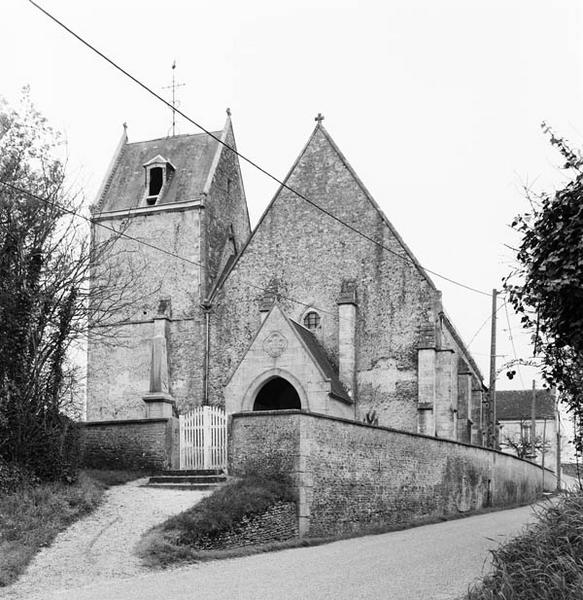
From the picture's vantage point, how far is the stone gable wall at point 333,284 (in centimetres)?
2986

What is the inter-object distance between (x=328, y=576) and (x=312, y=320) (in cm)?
1826

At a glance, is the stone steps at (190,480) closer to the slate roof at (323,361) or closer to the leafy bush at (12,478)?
the leafy bush at (12,478)

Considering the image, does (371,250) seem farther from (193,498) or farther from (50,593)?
(50,593)

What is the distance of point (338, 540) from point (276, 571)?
5.24m

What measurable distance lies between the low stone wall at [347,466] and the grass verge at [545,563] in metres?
8.19

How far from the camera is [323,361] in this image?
28.9 metres

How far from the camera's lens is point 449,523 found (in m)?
23.0

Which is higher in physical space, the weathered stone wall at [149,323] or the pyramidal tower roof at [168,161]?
the pyramidal tower roof at [168,161]

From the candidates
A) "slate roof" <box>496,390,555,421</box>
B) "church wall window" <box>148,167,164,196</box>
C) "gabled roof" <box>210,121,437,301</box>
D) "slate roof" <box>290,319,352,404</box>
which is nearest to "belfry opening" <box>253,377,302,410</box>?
"slate roof" <box>290,319,352,404</box>

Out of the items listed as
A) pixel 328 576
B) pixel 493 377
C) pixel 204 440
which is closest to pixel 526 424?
pixel 493 377

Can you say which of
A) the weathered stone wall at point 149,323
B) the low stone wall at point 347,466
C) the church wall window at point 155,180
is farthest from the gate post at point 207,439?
the church wall window at point 155,180

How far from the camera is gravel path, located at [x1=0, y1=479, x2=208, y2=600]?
13.5m

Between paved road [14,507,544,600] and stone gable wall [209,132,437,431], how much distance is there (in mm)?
12636

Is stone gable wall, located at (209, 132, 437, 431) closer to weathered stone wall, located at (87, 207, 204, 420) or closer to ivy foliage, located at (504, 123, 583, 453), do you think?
weathered stone wall, located at (87, 207, 204, 420)
